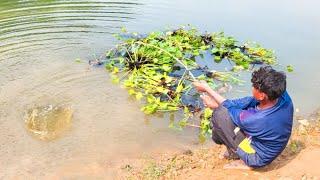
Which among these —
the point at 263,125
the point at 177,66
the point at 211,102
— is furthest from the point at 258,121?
the point at 177,66

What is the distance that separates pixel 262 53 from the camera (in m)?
8.68

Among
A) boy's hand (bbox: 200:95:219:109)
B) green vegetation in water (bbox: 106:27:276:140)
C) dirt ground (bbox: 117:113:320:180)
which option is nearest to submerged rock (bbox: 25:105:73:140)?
green vegetation in water (bbox: 106:27:276:140)

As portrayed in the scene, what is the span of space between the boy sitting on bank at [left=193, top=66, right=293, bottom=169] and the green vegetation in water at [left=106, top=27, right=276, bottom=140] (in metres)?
1.51

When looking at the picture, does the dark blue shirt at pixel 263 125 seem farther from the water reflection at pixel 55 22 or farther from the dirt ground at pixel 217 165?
the water reflection at pixel 55 22

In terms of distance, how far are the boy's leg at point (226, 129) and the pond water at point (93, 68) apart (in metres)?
1.25

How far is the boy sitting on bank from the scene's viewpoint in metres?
4.09

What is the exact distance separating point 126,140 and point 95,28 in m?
4.74

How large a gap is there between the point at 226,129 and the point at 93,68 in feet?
13.0

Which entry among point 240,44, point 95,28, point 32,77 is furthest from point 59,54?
point 240,44

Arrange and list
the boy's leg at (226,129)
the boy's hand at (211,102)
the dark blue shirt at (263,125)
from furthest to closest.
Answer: the boy's hand at (211,102) → the boy's leg at (226,129) → the dark blue shirt at (263,125)

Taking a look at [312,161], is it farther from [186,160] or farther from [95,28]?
[95,28]

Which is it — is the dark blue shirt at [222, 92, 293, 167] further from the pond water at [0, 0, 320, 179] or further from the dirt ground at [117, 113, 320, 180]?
the pond water at [0, 0, 320, 179]

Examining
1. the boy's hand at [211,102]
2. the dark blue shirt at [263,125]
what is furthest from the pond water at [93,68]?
the dark blue shirt at [263,125]

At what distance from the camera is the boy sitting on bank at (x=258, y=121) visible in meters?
4.09
